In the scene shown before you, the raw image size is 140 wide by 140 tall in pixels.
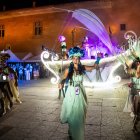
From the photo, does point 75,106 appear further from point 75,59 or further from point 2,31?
point 2,31

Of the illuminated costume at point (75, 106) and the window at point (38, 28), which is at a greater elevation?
the window at point (38, 28)

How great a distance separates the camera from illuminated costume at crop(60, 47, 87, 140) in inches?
257

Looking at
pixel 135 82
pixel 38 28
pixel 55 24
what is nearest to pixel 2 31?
pixel 38 28

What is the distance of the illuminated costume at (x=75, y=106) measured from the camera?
21.4 ft

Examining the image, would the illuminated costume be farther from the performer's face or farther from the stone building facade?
the stone building facade

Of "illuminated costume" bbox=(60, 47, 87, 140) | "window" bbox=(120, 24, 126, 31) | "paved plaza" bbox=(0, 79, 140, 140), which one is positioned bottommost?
"paved plaza" bbox=(0, 79, 140, 140)

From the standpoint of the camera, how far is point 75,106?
6.54 meters

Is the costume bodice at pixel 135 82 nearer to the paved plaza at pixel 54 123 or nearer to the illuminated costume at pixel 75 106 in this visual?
A: the paved plaza at pixel 54 123

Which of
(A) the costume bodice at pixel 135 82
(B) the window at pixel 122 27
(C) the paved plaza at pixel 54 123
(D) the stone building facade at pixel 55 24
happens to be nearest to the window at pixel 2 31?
(D) the stone building facade at pixel 55 24

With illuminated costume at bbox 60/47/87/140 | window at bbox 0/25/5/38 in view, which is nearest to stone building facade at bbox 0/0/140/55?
window at bbox 0/25/5/38

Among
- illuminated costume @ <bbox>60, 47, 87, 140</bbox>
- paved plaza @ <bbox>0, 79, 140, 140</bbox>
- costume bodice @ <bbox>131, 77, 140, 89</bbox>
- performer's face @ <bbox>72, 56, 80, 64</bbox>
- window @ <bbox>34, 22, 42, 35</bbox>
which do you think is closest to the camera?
illuminated costume @ <bbox>60, 47, 87, 140</bbox>

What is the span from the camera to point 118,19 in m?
33.1

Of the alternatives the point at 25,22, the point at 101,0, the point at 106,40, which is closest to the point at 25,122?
the point at 106,40

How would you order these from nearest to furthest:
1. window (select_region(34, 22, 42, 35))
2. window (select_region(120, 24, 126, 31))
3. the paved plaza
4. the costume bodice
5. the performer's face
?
1. the performer's face
2. the paved plaza
3. the costume bodice
4. window (select_region(120, 24, 126, 31))
5. window (select_region(34, 22, 42, 35))
